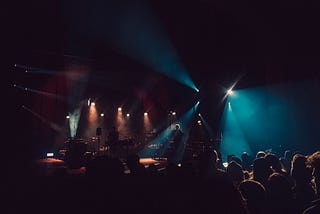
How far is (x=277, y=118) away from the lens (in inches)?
500

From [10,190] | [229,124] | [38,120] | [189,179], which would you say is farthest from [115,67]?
[189,179]

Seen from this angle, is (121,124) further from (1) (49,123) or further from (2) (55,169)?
(2) (55,169)

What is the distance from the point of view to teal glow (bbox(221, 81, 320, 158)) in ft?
36.9

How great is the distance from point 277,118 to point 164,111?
38.7 ft

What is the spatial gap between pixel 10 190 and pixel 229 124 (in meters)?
15.2

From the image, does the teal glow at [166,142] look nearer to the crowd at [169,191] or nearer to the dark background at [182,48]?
the dark background at [182,48]

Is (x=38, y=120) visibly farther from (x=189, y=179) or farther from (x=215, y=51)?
(x=189, y=179)

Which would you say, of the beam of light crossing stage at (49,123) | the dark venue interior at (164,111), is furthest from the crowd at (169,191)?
the beam of light crossing stage at (49,123)

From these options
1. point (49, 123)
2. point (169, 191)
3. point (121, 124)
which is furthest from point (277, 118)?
point (49, 123)

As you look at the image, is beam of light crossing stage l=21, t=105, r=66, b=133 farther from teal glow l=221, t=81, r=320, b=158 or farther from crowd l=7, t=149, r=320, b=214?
crowd l=7, t=149, r=320, b=214

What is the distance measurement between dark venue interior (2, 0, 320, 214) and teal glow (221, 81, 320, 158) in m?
0.06

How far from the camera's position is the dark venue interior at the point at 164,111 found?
10.5 feet

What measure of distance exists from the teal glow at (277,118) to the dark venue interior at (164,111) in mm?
60

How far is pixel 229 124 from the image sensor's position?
1714 cm
